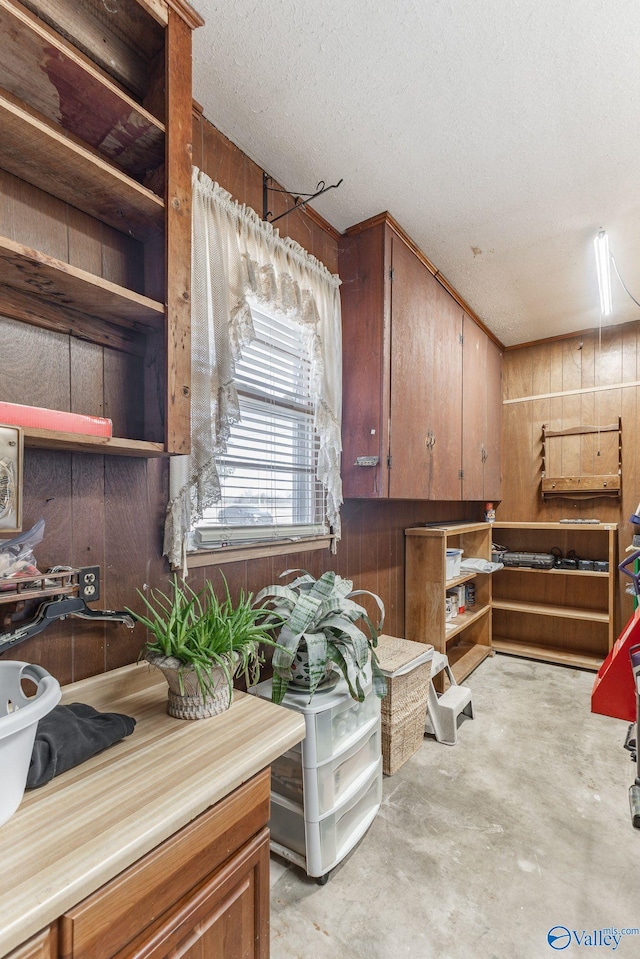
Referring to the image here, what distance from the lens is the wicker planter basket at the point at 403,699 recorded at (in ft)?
6.82

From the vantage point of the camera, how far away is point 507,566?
3801 mm

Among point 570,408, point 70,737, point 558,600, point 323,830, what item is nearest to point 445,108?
point 70,737

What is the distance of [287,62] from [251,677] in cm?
208

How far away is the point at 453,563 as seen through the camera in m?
3.07

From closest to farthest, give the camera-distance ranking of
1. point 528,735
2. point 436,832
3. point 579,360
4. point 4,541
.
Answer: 1. point 4,541
2. point 436,832
3. point 528,735
4. point 579,360

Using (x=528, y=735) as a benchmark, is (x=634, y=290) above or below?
above

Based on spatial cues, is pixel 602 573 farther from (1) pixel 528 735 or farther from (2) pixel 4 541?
(2) pixel 4 541

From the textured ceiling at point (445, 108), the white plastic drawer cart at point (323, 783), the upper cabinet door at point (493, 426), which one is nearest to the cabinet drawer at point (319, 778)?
the white plastic drawer cart at point (323, 783)

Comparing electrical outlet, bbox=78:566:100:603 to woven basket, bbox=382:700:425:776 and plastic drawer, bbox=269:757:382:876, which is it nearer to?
plastic drawer, bbox=269:757:382:876

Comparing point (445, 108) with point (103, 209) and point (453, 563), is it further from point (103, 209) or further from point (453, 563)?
point (453, 563)

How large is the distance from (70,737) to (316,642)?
2.65ft

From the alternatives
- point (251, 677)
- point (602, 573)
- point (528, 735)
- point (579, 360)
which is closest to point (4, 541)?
point (251, 677)

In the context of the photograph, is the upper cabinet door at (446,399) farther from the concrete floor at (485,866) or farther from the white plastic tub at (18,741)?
the white plastic tub at (18,741)

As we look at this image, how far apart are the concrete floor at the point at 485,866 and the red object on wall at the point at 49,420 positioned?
1564 millimetres
